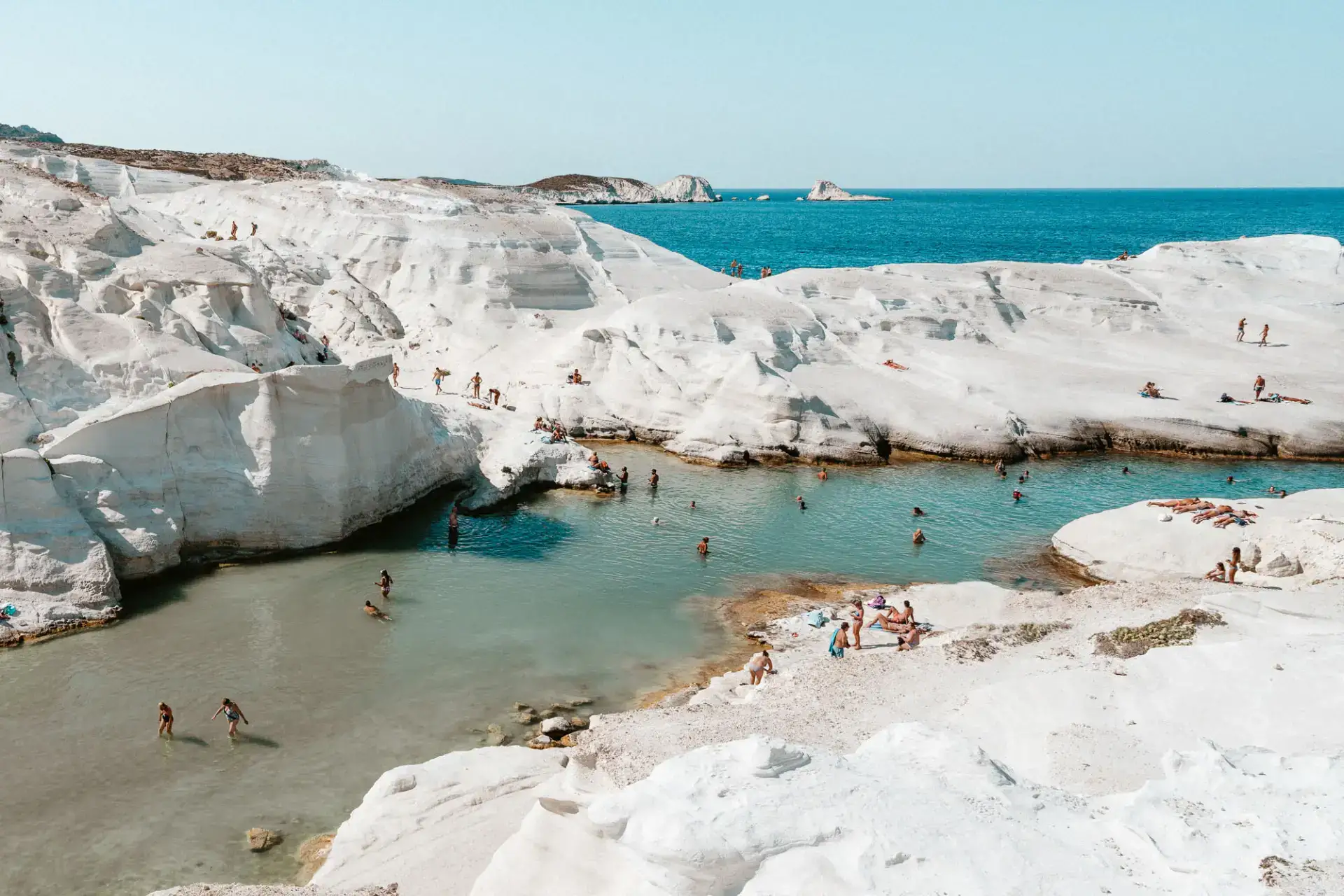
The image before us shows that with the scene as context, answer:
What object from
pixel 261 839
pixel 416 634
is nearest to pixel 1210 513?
pixel 416 634

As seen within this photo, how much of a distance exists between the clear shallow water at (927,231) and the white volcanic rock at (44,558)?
221 ft

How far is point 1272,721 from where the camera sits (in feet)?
45.6

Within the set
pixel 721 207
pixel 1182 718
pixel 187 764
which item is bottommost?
pixel 187 764

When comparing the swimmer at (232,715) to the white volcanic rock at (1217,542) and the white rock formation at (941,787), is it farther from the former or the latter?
the white volcanic rock at (1217,542)

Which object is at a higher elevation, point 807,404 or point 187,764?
point 807,404

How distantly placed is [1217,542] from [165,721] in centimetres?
2560

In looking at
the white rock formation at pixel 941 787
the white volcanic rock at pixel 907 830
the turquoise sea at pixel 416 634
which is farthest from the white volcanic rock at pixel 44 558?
the white volcanic rock at pixel 907 830

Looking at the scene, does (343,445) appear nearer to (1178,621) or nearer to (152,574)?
(152,574)

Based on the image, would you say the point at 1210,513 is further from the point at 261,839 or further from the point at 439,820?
the point at 261,839

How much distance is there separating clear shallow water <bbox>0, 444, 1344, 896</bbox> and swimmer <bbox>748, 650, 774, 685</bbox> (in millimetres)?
2629

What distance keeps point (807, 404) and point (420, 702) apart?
72.0 ft

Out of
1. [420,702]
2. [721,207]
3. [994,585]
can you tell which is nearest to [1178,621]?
[994,585]

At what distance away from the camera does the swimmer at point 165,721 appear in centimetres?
1730

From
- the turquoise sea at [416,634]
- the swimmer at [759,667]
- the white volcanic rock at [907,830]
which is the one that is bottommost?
the turquoise sea at [416,634]
